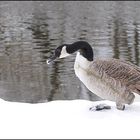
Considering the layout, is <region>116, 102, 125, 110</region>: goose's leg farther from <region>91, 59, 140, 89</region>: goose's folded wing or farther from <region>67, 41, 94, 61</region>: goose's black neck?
<region>67, 41, 94, 61</region>: goose's black neck

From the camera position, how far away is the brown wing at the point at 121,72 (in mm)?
6457

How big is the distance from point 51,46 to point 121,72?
12672 mm

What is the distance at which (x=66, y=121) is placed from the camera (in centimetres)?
574

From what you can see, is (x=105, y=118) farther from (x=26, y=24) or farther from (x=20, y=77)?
(x=26, y=24)

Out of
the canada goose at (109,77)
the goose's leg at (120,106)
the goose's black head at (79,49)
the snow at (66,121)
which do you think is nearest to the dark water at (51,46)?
the goose's black head at (79,49)

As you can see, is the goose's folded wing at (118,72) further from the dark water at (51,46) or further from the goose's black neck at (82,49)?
the dark water at (51,46)

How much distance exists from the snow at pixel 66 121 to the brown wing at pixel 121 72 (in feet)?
1.30

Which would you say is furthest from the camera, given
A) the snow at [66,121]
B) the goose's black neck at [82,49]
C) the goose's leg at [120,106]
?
the goose's black neck at [82,49]

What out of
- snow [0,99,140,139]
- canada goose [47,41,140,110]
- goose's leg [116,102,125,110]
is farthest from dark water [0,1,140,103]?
goose's leg [116,102,125,110]

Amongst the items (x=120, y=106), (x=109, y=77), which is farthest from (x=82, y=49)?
(x=120, y=106)

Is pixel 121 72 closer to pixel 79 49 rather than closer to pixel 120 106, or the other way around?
pixel 120 106

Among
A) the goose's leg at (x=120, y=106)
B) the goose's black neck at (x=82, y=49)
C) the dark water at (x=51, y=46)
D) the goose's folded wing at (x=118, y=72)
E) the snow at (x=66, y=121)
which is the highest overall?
the goose's black neck at (x=82, y=49)

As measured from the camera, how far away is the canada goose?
6445 millimetres

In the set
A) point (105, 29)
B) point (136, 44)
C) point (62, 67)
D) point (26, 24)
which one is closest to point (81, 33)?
point (105, 29)
